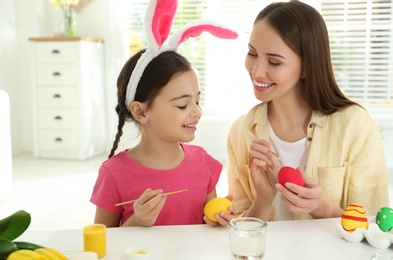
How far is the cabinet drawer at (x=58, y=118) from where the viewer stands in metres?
5.22

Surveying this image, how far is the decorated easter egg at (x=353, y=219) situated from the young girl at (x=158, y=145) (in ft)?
1.73

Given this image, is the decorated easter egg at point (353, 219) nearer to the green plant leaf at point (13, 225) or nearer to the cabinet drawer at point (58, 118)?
the green plant leaf at point (13, 225)

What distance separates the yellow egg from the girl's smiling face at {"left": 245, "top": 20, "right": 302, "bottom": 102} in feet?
1.58

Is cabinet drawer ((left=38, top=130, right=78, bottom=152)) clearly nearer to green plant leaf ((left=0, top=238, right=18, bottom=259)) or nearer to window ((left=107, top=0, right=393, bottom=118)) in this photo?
window ((left=107, top=0, right=393, bottom=118))

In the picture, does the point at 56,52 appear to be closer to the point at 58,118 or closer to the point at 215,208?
the point at 58,118

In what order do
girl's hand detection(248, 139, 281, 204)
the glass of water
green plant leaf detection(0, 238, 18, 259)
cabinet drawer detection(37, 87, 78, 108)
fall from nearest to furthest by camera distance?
green plant leaf detection(0, 238, 18, 259)
the glass of water
girl's hand detection(248, 139, 281, 204)
cabinet drawer detection(37, 87, 78, 108)

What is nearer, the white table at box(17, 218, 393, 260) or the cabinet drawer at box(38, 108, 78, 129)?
the white table at box(17, 218, 393, 260)

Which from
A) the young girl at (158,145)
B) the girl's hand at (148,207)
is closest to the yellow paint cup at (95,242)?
the girl's hand at (148,207)

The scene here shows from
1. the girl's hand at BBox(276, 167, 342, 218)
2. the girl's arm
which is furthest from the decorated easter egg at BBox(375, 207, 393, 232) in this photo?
the girl's arm

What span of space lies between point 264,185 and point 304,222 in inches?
11.2

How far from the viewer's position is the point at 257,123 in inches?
71.7

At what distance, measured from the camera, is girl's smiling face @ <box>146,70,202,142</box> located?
152 cm

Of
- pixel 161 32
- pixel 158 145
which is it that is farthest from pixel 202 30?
pixel 158 145

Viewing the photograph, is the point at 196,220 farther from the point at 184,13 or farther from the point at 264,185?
the point at 184,13
